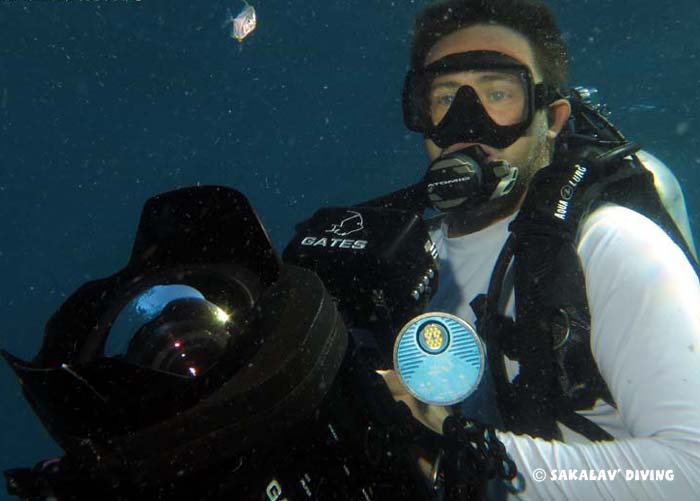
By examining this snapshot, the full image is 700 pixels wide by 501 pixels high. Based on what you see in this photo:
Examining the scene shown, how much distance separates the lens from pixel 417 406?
172cm

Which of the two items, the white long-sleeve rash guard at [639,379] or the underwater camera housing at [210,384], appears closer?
the underwater camera housing at [210,384]

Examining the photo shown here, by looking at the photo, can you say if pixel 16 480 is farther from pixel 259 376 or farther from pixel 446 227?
pixel 446 227

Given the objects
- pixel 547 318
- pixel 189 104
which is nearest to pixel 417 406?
pixel 547 318

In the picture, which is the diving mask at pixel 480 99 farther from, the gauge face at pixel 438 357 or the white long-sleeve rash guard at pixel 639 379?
the gauge face at pixel 438 357

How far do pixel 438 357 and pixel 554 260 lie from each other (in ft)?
2.89

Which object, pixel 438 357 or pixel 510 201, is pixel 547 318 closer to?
pixel 438 357

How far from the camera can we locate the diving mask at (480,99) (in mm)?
3107

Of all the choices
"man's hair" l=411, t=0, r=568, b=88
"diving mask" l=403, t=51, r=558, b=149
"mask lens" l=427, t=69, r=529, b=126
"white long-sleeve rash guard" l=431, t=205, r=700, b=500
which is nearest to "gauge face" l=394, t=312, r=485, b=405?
"white long-sleeve rash guard" l=431, t=205, r=700, b=500

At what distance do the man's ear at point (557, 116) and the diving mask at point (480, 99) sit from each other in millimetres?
100

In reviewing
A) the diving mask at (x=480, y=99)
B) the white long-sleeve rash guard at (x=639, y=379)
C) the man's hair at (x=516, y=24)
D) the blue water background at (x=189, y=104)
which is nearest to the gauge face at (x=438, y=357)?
the white long-sleeve rash guard at (x=639, y=379)

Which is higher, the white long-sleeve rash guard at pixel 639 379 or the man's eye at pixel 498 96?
the man's eye at pixel 498 96

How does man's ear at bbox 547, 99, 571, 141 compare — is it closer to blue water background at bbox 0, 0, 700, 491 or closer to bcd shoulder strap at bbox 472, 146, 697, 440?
bcd shoulder strap at bbox 472, 146, 697, 440

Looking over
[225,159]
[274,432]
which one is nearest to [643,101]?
[225,159]

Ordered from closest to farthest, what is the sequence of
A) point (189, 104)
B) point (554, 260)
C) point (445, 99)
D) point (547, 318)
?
point (547, 318) < point (554, 260) < point (445, 99) < point (189, 104)
